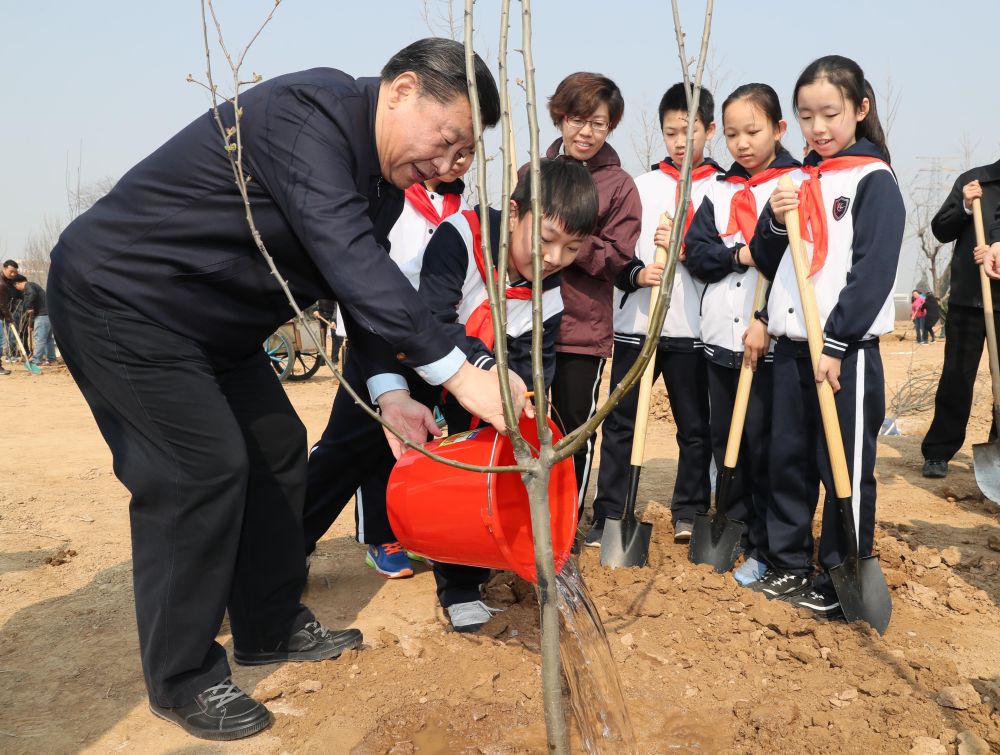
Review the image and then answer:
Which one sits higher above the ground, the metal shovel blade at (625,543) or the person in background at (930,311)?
the metal shovel blade at (625,543)

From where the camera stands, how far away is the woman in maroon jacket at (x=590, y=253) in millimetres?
3754

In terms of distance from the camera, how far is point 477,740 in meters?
2.47

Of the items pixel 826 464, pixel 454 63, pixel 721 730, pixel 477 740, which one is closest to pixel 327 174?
pixel 454 63

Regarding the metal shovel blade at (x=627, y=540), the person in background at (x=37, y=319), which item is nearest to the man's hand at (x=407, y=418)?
the metal shovel blade at (x=627, y=540)

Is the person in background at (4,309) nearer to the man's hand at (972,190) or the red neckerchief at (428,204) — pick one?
the red neckerchief at (428,204)

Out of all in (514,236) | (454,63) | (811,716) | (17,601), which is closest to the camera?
(454,63)

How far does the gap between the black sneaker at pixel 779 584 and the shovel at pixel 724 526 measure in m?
0.23

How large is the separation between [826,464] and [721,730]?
1.15 m

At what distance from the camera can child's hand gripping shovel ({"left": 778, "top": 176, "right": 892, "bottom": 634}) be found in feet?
10.2

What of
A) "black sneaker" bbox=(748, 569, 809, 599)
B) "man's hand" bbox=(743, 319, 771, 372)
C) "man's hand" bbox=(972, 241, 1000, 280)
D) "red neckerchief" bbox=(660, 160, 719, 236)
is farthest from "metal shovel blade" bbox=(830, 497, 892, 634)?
"man's hand" bbox=(972, 241, 1000, 280)

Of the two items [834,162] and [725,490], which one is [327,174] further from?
[725,490]

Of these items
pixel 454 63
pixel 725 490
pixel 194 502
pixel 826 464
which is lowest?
pixel 725 490

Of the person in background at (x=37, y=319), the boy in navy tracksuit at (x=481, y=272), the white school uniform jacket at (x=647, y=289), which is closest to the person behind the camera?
the boy in navy tracksuit at (x=481, y=272)

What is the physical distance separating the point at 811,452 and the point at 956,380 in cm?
243
